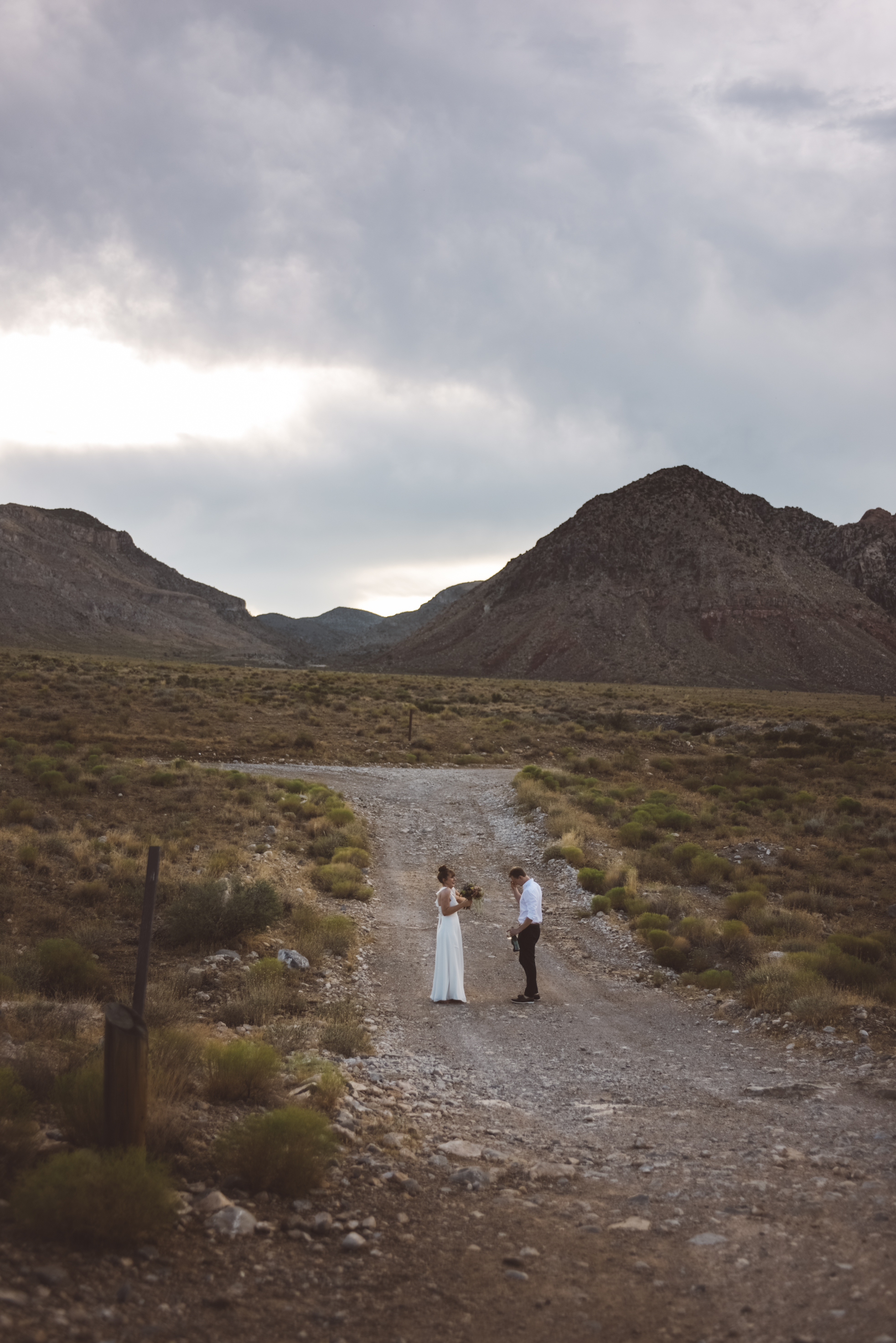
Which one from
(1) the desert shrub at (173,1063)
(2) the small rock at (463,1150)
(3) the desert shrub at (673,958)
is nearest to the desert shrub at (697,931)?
(3) the desert shrub at (673,958)

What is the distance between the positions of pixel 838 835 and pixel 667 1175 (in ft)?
69.6

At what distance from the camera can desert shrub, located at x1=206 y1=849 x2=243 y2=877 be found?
1577cm

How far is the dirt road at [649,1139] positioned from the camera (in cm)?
493

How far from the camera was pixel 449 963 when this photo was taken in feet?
38.6

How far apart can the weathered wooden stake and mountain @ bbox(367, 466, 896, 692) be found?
391 ft

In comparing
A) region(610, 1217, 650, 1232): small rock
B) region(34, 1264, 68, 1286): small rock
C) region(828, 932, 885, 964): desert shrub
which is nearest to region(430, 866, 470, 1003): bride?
region(828, 932, 885, 964): desert shrub

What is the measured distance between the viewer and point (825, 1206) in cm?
601

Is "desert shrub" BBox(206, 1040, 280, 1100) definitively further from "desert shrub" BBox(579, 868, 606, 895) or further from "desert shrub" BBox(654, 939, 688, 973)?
"desert shrub" BBox(579, 868, 606, 895)

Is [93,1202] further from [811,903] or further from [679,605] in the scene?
[679,605]

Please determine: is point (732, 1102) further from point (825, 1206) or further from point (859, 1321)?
point (859, 1321)

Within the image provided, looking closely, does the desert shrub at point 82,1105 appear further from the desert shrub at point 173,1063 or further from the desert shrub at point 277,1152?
the desert shrub at point 277,1152

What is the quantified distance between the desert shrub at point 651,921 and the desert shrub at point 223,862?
7.13 meters

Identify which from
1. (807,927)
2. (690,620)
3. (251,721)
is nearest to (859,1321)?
(807,927)

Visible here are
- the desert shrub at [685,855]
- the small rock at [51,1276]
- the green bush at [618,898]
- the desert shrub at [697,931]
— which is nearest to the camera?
the small rock at [51,1276]
